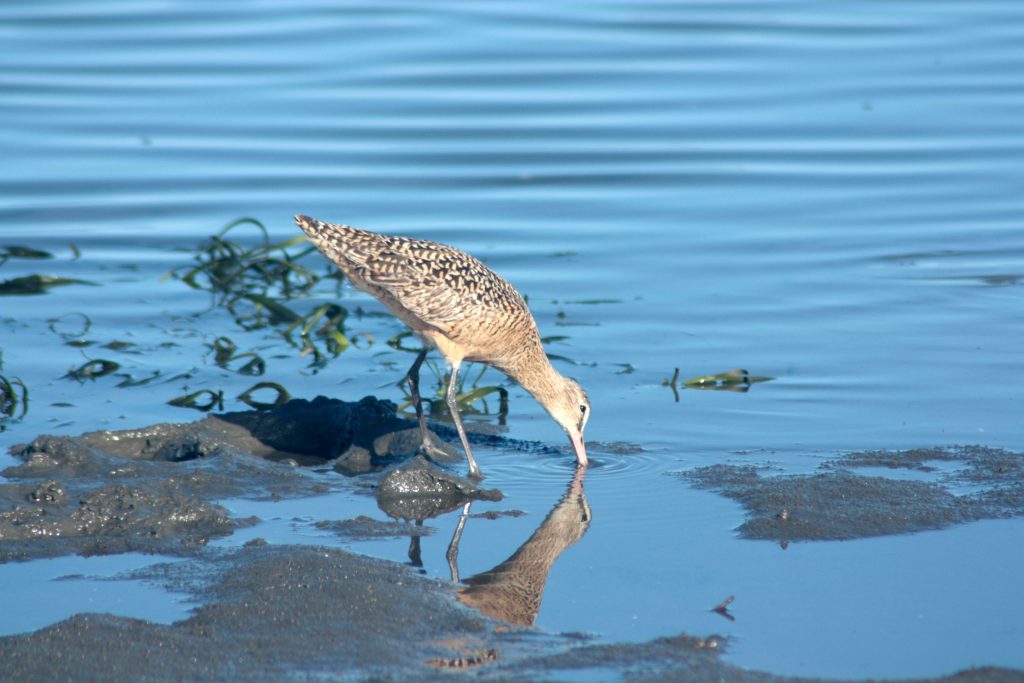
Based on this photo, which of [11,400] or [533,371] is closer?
[11,400]

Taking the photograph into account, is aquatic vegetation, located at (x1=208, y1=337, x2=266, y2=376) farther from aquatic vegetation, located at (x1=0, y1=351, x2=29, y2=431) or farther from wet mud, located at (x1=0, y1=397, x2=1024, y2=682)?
aquatic vegetation, located at (x1=0, y1=351, x2=29, y2=431)

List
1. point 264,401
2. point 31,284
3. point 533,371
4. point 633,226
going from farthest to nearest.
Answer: point 633,226
point 31,284
point 264,401
point 533,371

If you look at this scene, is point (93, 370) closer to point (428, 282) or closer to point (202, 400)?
point (202, 400)

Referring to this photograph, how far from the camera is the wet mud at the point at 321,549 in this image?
170 inches

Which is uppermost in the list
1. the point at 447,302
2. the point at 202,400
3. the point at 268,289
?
the point at 447,302

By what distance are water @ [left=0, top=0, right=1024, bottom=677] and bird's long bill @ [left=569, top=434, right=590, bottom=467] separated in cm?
12

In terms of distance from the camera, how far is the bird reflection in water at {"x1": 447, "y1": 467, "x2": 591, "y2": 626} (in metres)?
4.92

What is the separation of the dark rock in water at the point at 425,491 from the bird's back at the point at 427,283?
3.27ft

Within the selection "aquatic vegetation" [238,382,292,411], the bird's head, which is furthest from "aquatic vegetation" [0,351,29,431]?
the bird's head

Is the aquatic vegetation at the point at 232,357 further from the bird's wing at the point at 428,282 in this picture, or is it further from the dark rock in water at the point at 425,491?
the dark rock in water at the point at 425,491

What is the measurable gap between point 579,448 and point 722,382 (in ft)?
4.65

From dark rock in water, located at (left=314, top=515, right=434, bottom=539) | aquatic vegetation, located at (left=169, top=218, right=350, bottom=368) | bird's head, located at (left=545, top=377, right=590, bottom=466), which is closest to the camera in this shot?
dark rock in water, located at (left=314, top=515, right=434, bottom=539)

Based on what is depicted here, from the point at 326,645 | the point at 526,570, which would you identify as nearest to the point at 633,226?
the point at 526,570

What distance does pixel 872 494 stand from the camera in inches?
234
